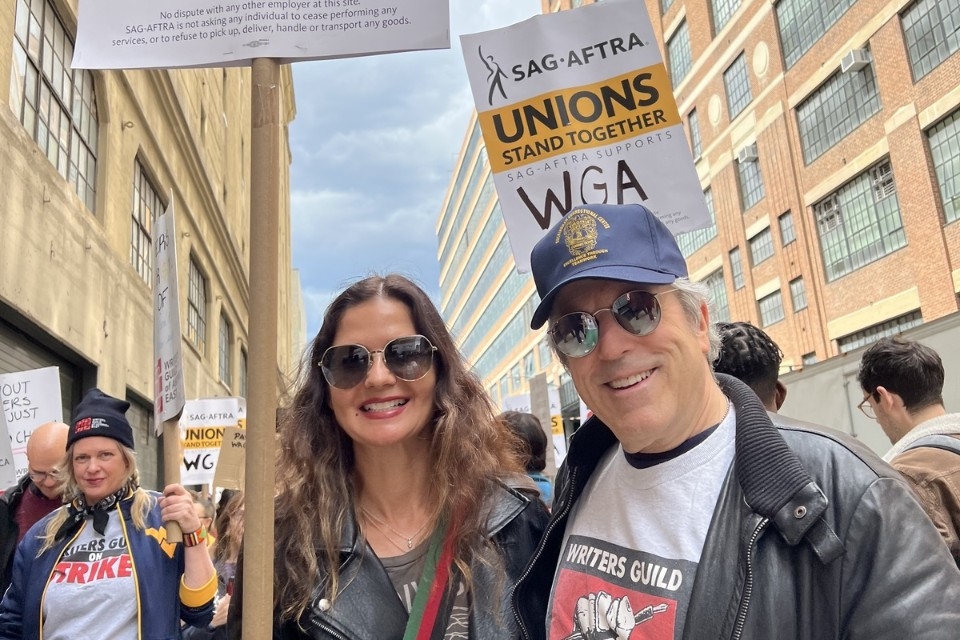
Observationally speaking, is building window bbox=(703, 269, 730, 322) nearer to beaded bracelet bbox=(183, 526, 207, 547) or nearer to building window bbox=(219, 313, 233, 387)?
building window bbox=(219, 313, 233, 387)

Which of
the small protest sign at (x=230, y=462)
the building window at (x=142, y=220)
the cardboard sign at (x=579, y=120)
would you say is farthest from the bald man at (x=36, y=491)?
the building window at (x=142, y=220)

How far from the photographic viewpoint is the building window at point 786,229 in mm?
22953

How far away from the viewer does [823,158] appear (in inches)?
829

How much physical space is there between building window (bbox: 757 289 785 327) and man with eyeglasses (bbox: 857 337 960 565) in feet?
70.7

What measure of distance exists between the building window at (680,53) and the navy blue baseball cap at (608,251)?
29402 millimetres

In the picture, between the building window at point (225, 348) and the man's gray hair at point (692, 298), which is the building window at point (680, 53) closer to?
the building window at point (225, 348)

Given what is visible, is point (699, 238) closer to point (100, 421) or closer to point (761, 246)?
point (761, 246)

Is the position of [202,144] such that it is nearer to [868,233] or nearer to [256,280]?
[868,233]

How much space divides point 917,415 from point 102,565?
11.7 ft

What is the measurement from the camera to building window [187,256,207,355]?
1836 cm

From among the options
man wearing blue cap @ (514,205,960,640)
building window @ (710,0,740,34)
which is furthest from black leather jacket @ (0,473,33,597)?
building window @ (710,0,740,34)

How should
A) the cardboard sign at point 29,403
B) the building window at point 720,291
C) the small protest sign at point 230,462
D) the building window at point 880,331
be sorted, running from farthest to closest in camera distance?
the building window at point 720,291, the building window at point 880,331, the small protest sign at point 230,462, the cardboard sign at point 29,403

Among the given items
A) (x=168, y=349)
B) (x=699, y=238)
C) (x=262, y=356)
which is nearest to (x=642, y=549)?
(x=262, y=356)

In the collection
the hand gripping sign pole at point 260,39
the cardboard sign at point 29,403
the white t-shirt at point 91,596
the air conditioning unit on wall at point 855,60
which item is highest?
the air conditioning unit on wall at point 855,60
